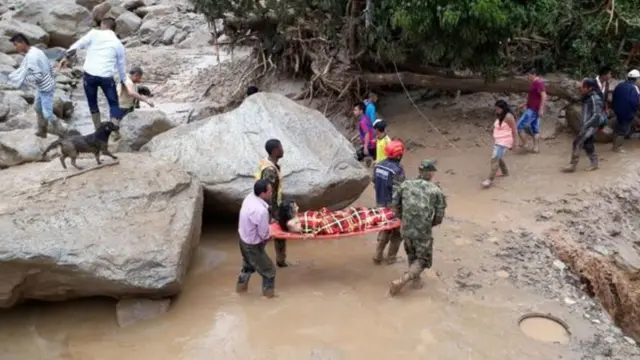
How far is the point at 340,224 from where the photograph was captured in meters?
6.68

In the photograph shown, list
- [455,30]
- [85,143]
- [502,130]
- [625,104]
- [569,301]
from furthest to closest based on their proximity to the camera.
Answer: [625,104]
[455,30]
[502,130]
[85,143]
[569,301]

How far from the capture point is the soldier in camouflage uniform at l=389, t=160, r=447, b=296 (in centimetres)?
624

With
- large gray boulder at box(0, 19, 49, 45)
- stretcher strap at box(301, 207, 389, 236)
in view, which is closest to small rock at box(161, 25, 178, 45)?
large gray boulder at box(0, 19, 49, 45)

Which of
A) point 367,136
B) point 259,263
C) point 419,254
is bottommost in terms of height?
point 367,136

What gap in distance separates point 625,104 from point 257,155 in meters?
6.07

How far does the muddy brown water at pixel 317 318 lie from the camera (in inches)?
222

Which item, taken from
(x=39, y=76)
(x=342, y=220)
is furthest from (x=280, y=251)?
(x=39, y=76)

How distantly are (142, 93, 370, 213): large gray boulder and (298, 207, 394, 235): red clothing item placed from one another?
88cm

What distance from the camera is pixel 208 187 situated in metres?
7.53

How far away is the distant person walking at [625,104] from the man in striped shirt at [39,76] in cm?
862

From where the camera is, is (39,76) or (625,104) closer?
(39,76)

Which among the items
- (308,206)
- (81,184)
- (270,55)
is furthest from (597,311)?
(270,55)

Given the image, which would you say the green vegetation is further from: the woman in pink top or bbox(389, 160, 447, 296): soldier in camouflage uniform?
bbox(389, 160, 447, 296): soldier in camouflage uniform

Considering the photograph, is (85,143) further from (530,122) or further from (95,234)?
(530,122)
